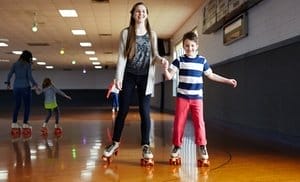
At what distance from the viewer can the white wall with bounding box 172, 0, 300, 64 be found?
4.99 metres

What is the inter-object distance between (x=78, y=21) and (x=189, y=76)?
338 inches

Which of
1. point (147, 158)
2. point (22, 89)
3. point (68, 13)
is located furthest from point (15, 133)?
point (68, 13)

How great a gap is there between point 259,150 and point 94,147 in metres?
1.75

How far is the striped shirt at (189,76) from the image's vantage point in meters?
3.38

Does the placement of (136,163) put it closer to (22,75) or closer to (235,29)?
(22,75)

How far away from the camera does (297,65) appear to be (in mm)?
4641

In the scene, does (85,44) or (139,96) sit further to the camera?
(85,44)

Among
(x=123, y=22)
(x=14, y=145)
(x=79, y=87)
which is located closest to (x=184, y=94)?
(x=14, y=145)

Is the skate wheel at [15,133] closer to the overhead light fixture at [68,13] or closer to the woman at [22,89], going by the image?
the woman at [22,89]

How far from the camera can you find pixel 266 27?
5844 mm

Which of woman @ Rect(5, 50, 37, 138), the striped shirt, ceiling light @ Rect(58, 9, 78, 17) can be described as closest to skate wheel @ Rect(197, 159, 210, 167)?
the striped shirt

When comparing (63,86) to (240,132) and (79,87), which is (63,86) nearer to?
(79,87)

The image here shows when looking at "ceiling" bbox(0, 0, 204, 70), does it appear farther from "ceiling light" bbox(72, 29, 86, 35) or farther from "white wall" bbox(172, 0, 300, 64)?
"white wall" bbox(172, 0, 300, 64)

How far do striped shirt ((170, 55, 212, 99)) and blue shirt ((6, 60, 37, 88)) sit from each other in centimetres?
332
